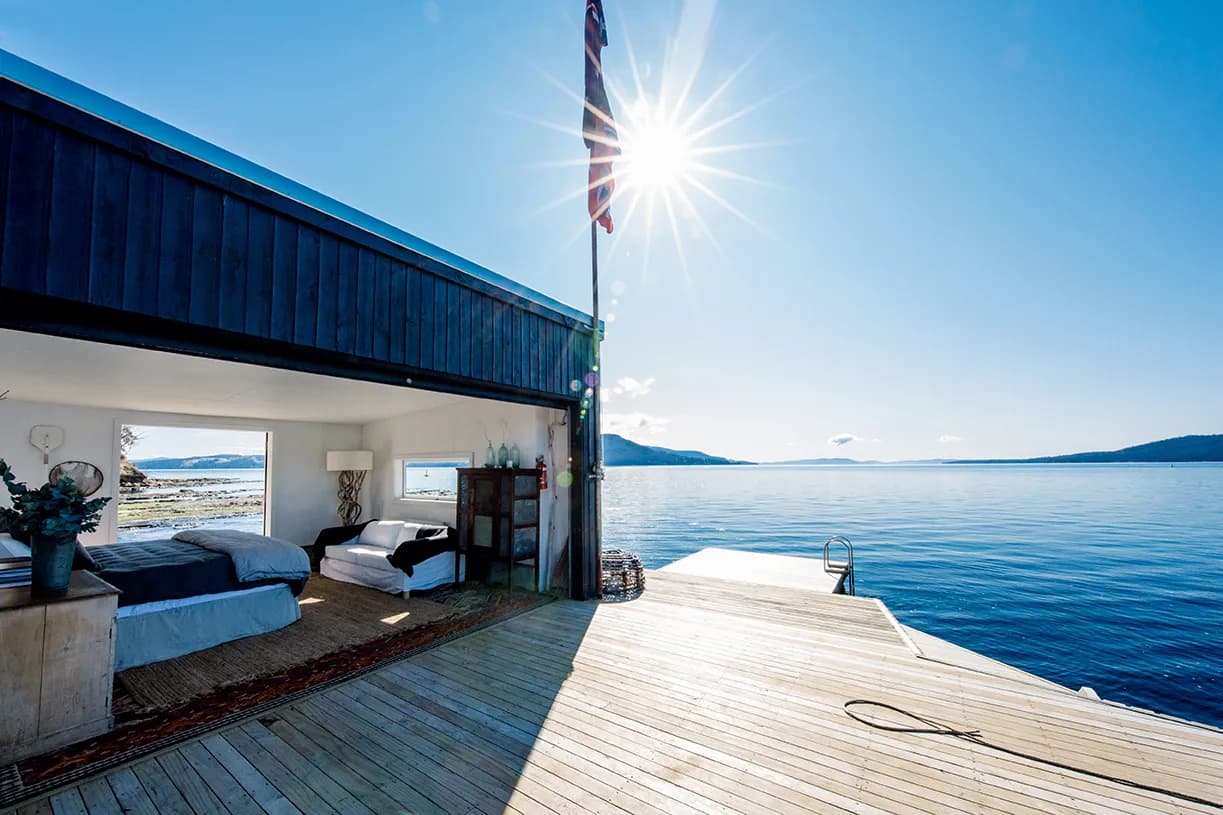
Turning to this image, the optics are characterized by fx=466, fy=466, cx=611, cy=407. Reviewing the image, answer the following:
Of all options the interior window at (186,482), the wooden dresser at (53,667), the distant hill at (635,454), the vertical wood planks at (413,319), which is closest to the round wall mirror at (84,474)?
the interior window at (186,482)

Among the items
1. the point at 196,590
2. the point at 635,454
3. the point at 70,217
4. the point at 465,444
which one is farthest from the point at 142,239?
the point at 635,454

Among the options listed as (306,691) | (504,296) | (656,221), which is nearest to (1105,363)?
(656,221)

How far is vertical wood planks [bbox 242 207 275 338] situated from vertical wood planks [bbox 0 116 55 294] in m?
0.70

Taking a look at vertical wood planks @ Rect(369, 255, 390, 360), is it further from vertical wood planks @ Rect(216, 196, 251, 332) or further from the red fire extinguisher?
the red fire extinguisher

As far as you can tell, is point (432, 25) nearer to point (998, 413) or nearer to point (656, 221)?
point (656, 221)

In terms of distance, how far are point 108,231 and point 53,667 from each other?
2.33m

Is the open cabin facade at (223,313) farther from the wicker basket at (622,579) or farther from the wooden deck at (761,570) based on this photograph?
the wooden deck at (761,570)

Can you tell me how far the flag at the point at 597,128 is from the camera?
208 inches

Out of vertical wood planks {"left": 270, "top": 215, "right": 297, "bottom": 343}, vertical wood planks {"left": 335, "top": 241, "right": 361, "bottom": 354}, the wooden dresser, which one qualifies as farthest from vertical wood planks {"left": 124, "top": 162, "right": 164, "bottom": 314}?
the wooden dresser

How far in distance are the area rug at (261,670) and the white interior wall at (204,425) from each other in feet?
8.45

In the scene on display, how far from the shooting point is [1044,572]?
12.6m

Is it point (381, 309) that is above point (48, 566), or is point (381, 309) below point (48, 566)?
above

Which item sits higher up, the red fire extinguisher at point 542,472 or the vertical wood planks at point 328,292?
the vertical wood planks at point 328,292

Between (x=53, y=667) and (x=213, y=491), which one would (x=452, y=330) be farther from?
(x=213, y=491)
